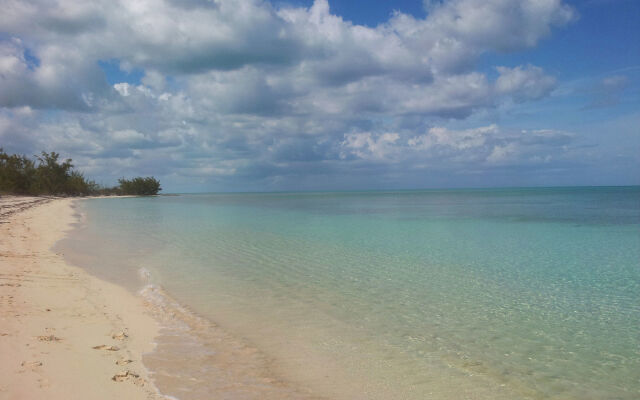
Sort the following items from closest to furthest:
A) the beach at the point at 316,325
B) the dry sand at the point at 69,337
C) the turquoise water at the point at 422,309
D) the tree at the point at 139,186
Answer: the dry sand at the point at 69,337
the beach at the point at 316,325
the turquoise water at the point at 422,309
the tree at the point at 139,186

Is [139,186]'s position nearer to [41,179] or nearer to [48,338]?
[41,179]

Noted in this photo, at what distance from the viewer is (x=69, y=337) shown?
19.4 ft

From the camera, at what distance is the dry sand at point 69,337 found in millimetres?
4363

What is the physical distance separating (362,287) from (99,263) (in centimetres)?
891

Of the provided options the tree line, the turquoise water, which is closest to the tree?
the tree line

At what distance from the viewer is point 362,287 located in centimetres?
1030

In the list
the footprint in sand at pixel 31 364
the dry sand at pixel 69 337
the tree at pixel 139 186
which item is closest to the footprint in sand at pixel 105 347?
the dry sand at pixel 69 337

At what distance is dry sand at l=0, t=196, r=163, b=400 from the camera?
14.3 feet

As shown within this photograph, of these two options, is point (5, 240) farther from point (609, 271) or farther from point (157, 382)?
point (609, 271)

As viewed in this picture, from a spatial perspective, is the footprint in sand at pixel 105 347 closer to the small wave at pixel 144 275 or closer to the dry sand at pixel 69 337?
the dry sand at pixel 69 337

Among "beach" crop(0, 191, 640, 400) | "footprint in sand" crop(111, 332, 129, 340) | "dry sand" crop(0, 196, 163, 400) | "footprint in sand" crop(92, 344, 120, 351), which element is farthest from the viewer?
"footprint in sand" crop(111, 332, 129, 340)

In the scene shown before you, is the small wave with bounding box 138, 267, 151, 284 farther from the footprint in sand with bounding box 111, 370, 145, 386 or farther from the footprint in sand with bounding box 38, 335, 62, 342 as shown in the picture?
the footprint in sand with bounding box 111, 370, 145, 386

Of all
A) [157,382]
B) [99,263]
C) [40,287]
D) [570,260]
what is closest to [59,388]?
[157,382]

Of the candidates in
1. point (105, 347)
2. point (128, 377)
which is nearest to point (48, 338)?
point (105, 347)
